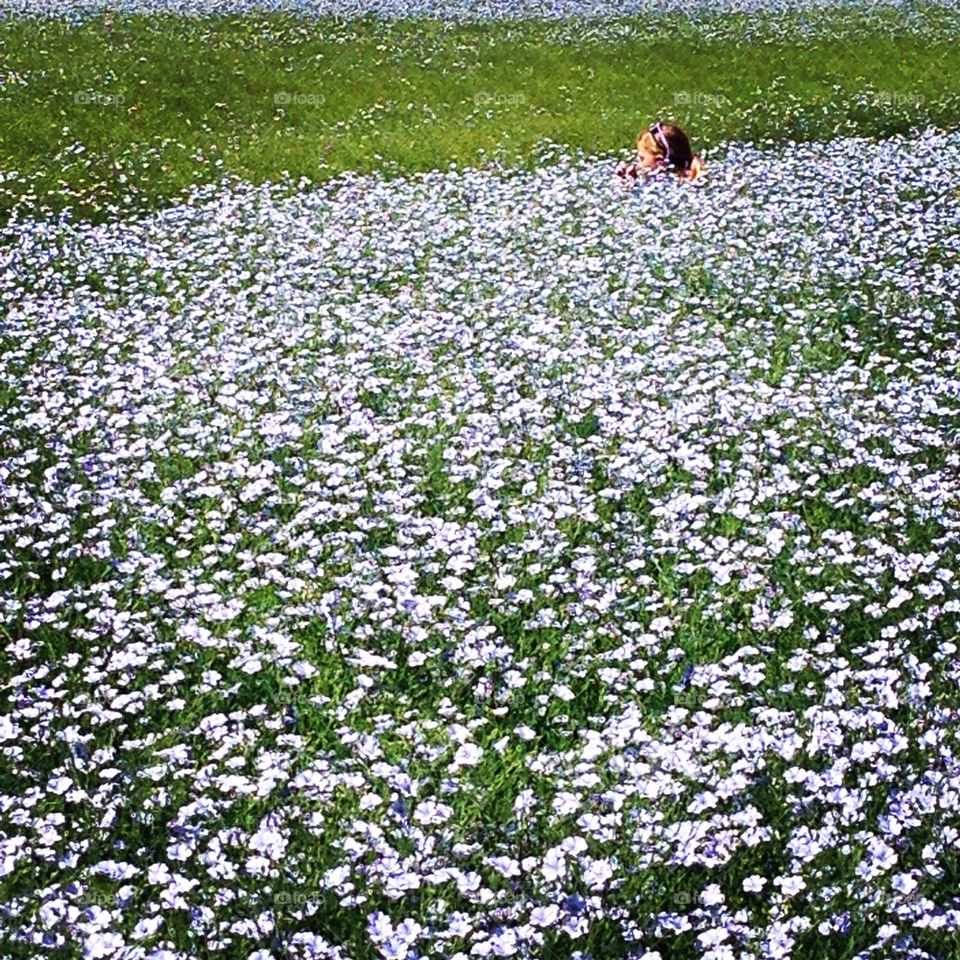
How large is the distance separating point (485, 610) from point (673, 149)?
10876mm

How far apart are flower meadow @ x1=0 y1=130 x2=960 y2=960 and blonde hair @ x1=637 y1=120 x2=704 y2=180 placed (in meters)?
3.68

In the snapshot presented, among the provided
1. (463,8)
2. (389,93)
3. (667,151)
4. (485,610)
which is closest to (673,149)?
(667,151)

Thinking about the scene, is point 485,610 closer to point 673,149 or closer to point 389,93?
point 673,149

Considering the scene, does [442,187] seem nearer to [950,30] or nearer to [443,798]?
[443,798]

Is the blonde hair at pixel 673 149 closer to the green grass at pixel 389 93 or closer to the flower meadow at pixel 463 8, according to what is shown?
the green grass at pixel 389 93

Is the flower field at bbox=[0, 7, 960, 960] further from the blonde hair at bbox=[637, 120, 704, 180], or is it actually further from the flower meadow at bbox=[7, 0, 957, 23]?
the flower meadow at bbox=[7, 0, 957, 23]

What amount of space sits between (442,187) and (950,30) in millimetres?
17926

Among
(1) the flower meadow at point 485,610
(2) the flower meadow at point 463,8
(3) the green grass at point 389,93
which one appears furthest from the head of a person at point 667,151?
(2) the flower meadow at point 463,8

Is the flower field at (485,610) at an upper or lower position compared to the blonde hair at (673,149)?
lower

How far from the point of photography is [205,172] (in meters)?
18.5

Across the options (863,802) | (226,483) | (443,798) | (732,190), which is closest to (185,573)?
(226,483)

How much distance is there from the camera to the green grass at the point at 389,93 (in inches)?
750

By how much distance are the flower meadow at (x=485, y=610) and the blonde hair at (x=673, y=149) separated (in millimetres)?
3684

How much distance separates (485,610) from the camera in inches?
283
